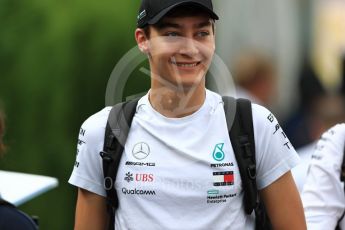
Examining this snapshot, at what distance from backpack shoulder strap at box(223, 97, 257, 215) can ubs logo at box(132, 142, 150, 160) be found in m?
0.32

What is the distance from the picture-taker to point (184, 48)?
4488 millimetres

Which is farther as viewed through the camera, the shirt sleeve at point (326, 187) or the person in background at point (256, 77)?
the person in background at point (256, 77)

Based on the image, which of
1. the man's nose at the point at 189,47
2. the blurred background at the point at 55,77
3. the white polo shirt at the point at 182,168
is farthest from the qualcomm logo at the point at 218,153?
the blurred background at the point at 55,77

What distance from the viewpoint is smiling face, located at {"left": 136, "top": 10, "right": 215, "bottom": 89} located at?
448 centimetres

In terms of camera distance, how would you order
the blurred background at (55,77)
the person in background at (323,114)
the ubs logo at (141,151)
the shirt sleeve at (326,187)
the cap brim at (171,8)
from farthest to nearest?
the person in background at (323,114) < the blurred background at (55,77) < the shirt sleeve at (326,187) < the ubs logo at (141,151) < the cap brim at (171,8)

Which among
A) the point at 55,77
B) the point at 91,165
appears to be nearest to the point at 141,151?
the point at 91,165

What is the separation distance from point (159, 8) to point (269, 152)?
685mm

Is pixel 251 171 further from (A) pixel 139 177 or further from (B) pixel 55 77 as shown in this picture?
(B) pixel 55 77

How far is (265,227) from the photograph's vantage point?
4578 mm

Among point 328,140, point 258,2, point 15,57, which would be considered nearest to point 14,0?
point 15,57

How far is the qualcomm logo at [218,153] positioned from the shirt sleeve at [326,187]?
2.25 feet

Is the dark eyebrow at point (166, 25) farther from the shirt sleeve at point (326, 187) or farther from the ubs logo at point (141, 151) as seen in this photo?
the shirt sleeve at point (326, 187)

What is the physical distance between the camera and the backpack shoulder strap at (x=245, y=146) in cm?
448

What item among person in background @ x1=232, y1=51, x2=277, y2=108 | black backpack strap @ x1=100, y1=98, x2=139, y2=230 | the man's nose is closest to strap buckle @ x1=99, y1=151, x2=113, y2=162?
black backpack strap @ x1=100, y1=98, x2=139, y2=230
